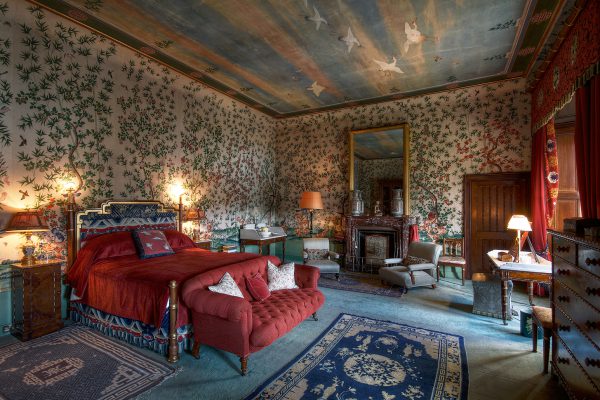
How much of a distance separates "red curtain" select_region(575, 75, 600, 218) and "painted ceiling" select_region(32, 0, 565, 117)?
140cm

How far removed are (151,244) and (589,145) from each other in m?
5.05

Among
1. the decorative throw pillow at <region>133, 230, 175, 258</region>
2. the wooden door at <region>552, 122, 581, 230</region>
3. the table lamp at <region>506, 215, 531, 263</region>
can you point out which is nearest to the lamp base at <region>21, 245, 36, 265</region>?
the decorative throw pillow at <region>133, 230, 175, 258</region>

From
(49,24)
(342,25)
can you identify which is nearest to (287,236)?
(342,25)

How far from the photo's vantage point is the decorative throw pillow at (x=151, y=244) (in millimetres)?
4059

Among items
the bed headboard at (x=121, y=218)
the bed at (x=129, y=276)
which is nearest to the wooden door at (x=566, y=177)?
the bed at (x=129, y=276)

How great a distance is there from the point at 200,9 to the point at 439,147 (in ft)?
16.4

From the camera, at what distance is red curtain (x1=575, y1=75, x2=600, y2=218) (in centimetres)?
249

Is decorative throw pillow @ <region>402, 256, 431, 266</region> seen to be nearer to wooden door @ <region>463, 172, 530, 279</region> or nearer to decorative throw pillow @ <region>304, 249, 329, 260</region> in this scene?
wooden door @ <region>463, 172, 530, 279</region>

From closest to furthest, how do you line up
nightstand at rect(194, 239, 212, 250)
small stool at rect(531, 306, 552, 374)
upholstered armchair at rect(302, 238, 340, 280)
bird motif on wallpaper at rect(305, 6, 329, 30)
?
small stool at rect(531, 306, 552, 374) < bird motif on wallpaper at rect(305, 6, 329, 30) < nightstand at rect(194, 239, 212, 250) < upholstered armchair at rect(302, 238, 340, 280)

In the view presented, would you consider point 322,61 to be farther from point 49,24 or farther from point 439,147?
point 49,24

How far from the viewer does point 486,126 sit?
5.79 meters

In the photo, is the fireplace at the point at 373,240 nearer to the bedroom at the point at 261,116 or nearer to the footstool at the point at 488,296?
the bedroom at the point at 261,116

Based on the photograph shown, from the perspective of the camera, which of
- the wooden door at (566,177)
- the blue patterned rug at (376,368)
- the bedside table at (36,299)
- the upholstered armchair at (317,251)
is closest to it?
the blue patterned rug at (376,368)

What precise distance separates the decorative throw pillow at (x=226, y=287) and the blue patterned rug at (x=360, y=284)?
2.70 meters
